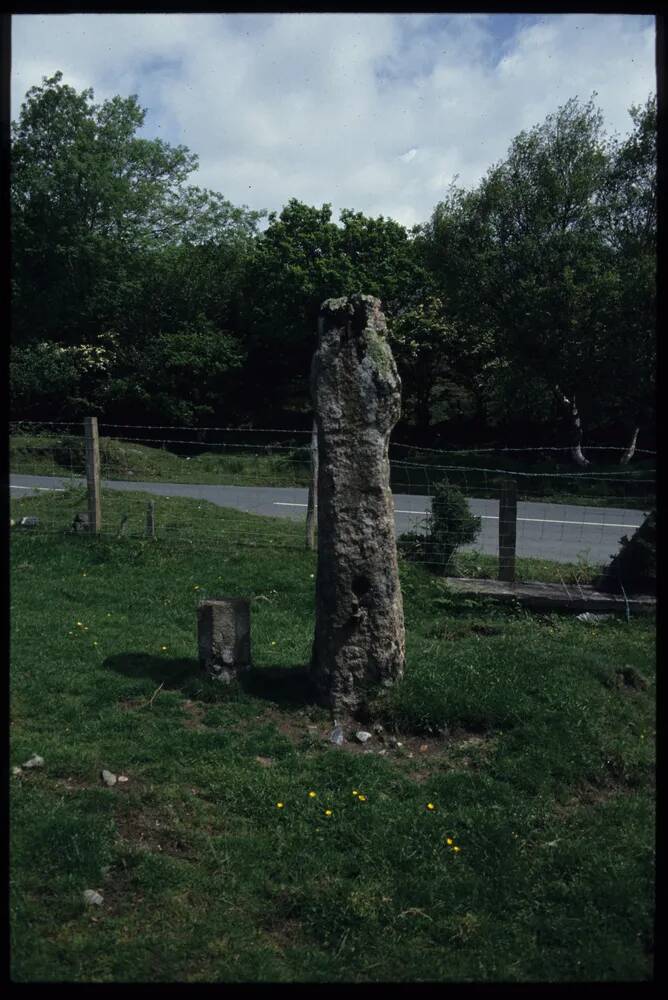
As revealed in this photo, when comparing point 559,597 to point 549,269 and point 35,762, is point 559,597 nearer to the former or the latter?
point 35,762

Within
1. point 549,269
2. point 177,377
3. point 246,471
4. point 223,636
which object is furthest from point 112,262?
point 223,636

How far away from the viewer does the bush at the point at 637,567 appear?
10.2 m

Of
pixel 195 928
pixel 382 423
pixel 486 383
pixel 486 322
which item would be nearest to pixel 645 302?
pixel 486 322

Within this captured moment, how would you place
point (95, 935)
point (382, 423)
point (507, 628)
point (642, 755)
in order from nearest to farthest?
point (95, 935) < point (642, 755) < point (382, 423) < point (507, 628)

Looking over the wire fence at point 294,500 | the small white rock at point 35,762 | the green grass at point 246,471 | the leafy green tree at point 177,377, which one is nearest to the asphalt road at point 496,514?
the wire fence at point 294,500

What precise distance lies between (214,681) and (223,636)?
1.24ft

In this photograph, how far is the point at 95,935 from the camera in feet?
13.9

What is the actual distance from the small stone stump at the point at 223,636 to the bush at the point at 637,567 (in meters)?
5.05

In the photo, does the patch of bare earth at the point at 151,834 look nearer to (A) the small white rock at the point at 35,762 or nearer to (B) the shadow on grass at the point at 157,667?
(A) the small white rock at the point at 35,762

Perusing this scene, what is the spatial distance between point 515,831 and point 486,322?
2296cm

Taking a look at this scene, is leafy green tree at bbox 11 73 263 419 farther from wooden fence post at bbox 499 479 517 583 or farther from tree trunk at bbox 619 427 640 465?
wooden fence post at bbox 499 479 517 583

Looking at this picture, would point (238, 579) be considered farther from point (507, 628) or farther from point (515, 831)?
point (515, 831)

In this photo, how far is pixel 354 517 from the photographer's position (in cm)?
693
